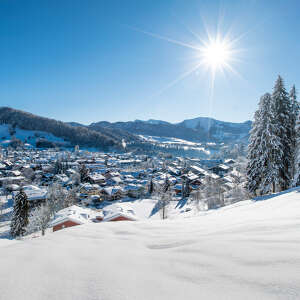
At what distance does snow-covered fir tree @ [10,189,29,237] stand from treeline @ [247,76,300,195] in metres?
26.6

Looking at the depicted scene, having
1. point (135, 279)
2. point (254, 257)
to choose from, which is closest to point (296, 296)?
point (254, 257)

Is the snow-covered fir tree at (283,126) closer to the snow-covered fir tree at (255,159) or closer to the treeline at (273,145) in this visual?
the treeline at (273,145)

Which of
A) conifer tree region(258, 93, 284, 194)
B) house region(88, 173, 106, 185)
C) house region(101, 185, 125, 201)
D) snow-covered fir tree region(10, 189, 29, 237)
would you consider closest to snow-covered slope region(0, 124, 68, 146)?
house region(88, 173, 106, 185)

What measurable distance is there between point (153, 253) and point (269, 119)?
52.6 feet

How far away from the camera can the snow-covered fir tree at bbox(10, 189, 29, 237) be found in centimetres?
2225

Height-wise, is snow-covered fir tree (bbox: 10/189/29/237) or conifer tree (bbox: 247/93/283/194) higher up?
conifer tree (bbox: 247/93/283/194)

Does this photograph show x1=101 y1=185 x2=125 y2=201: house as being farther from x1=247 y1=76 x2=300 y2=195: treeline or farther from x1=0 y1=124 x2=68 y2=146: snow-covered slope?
x1=0 y1=124 x2=68 y2=146: snow-covered slope

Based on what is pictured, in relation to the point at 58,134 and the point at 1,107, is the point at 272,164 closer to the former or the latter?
Result: the point at 58,134

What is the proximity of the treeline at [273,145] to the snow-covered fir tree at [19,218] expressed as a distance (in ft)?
87.3

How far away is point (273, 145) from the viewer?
14.3 meters

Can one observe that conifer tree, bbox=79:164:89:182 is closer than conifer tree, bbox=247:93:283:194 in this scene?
No

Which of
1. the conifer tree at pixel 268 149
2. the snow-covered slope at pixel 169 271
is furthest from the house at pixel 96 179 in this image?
→ the snow-covered slope at pixel 169 271

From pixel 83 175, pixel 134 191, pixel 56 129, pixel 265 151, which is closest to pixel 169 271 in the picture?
pixel 265 151

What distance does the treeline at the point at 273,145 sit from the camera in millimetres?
14352
